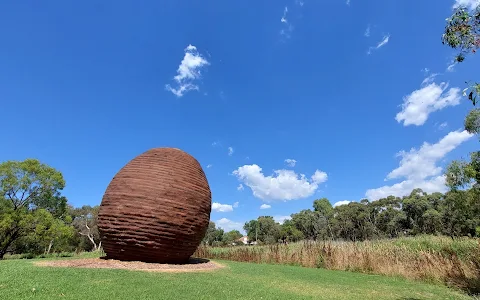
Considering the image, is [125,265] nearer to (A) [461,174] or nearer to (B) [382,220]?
(A) [461,174]

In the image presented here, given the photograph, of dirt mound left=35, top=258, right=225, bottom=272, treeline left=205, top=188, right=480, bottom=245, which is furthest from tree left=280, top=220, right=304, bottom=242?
dirt mound left=35, top=258, right=225, bottom=272

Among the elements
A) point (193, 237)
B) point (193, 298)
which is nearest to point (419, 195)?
point (193, 237)

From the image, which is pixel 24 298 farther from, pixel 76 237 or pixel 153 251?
pixel 76 237

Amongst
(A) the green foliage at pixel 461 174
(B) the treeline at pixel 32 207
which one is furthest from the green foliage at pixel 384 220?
(B) the treeline at pixel 32 207

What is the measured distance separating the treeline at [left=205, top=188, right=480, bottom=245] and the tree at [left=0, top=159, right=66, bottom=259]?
23560mm

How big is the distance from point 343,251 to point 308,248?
1887mm

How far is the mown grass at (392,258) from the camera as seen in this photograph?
31.8 ft

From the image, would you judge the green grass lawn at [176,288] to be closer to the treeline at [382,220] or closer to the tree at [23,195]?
the tree at [23,195]

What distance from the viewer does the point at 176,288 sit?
605 centimetres

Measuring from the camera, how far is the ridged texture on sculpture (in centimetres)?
930

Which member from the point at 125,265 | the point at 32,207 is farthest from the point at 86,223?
the point at 125,265

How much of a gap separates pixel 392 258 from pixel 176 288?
9687 mm

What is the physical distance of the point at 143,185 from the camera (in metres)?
9.70

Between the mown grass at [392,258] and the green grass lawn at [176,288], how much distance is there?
1511mm
